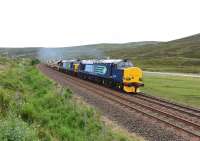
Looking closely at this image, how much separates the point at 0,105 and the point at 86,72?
132 feet

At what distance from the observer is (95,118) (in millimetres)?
21500

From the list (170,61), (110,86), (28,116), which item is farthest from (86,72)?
(170,61)

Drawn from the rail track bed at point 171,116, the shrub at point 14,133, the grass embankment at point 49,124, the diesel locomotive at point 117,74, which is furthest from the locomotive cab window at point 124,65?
the shrub at point 14,133

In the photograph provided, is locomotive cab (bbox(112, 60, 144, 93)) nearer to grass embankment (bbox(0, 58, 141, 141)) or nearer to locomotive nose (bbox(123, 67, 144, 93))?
locomotive nose (bbox(123, 67, 144, 93))

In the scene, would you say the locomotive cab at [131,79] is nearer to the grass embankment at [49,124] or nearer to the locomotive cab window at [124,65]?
the locomotive cab window at [124,65]

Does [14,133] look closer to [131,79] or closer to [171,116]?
[171,116]

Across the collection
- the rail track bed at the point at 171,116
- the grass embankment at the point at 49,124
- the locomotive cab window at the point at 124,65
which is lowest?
the rail track bed at the point at 171,116

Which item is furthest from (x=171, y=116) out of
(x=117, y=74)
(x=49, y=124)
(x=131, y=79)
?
(x=117, y=74)

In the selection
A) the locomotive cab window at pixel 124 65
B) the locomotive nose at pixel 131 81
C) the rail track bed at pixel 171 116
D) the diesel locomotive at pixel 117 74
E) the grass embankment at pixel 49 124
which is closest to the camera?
the grass embankment at pixel 49 124

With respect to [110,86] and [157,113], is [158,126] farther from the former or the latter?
[110,86]

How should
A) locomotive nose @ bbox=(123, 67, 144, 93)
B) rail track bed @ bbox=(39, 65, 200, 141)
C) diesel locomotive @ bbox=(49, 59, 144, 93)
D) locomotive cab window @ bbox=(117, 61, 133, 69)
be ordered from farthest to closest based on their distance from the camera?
locomotive cab window @ bbox=(117, 61, 133, 69) < diesel locomotive @ bbox=(49, 59, 144, 93) < locomotive nose @ bbox=(123, 67, 144, 93) < rail track bed @ bbox=(39, 65, 200, 141)

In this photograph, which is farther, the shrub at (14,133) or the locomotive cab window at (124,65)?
the locomotive cab window at (124,65)

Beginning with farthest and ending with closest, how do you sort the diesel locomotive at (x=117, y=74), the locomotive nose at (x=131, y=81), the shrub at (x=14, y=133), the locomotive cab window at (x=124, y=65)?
the locomotive cab window at (x=124, y=65) < the diesel locomotive at (x=117, y=74) < the locomotive nose at (x=131, y=81) < the shrub at (x=14, y=133)

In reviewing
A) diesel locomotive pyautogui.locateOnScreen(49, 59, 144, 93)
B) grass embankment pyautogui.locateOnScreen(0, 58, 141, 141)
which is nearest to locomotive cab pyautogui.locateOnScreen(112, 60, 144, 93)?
diesel locomotive pyautogui.locateOnScreen(49, 59, 144, 93)
